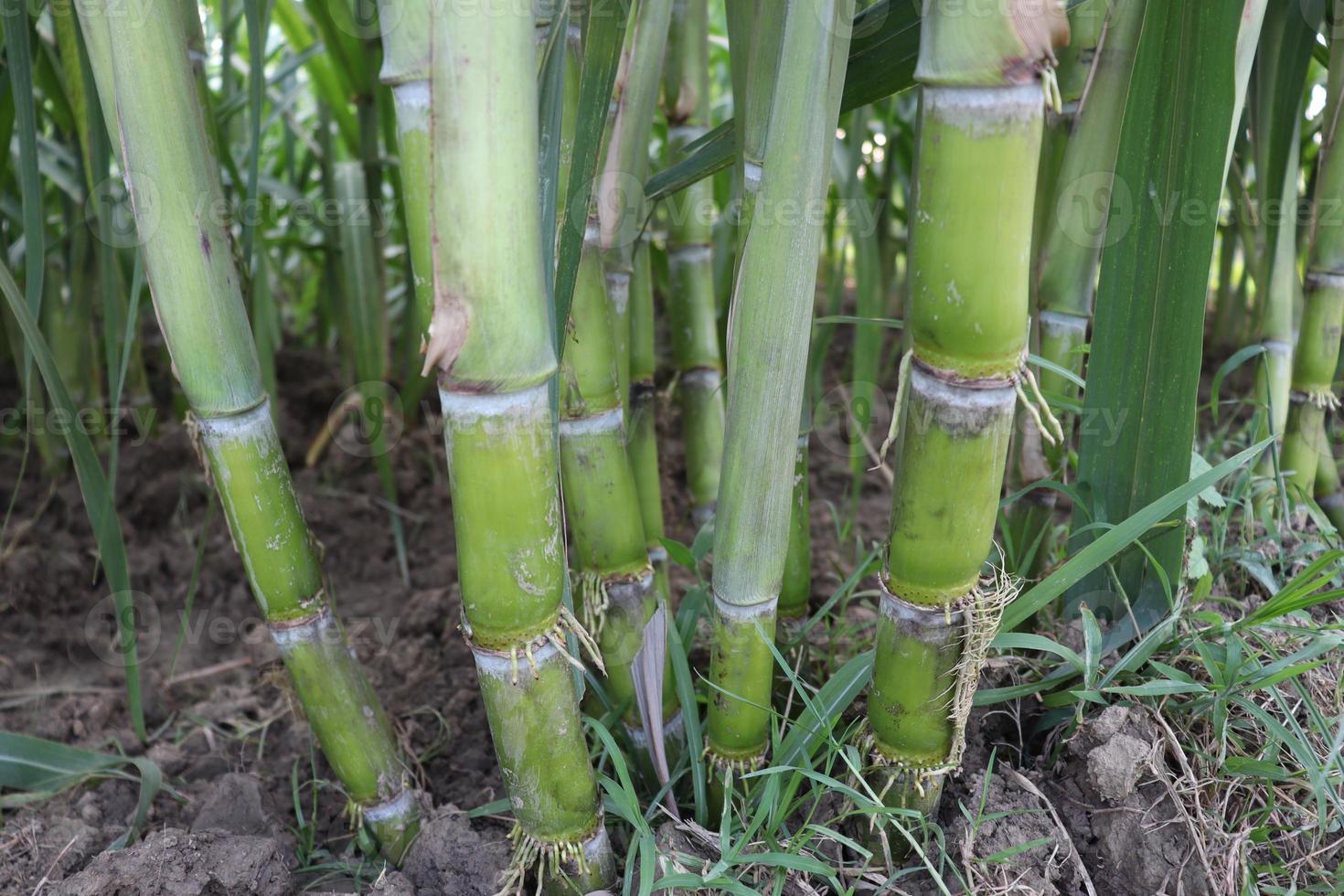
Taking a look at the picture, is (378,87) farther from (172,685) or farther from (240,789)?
(240,789)

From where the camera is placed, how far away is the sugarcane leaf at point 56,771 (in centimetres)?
88

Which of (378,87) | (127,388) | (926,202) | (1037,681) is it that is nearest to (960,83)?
(926,202)

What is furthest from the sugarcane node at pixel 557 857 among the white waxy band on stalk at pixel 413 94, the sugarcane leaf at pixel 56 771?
the white waxy band on stalk at pixel 413 94

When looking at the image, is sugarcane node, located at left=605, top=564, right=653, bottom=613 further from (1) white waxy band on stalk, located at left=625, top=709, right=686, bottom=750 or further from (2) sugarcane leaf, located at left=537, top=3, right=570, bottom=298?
(2) sugarcane leaf, located at left=537, top=3, right=570, bottom=298

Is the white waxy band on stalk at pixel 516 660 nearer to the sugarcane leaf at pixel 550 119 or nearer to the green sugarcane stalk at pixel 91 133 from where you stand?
the sugarcane leaf at pixel 550 119

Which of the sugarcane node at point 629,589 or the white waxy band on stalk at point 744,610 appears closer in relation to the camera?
the white waxy band on stalk at point 744,610

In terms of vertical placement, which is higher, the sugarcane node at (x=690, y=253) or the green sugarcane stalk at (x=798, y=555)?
the sugarcane node at (x=690, y=253)

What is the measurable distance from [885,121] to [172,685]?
1321 millimetres

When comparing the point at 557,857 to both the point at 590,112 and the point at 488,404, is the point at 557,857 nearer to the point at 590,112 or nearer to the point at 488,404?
the point at 488,404

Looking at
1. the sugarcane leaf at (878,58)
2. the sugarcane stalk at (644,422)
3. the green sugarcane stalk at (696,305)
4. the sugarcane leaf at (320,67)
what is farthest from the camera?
the sugarcane leaf at (320,67)

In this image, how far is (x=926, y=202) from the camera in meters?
0.53

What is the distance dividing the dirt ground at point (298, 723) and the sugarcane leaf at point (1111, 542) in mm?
119

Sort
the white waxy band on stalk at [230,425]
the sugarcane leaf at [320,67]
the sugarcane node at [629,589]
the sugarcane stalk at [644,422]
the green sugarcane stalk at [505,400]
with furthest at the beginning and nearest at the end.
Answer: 1. the sugarcane leaf at [320,67]
2. the sugarcane stalk at [644,422]
3. the sugarcane node at [629,589]
4. the white waxy band on stalk at [230,425]
5. the green sugarcane stalk at [505,400]

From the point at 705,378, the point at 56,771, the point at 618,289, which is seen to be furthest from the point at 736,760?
the point at 56,771
